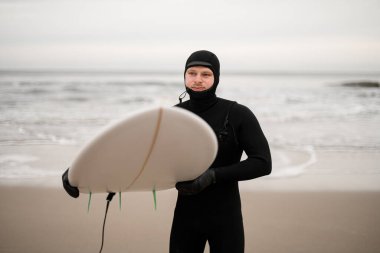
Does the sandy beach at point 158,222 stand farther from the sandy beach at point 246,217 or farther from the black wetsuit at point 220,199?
the black wetsuit at point 220,199

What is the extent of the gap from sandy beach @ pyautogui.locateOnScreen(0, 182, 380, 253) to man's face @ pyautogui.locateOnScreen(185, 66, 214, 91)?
94.3 inches

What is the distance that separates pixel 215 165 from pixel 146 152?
0.54 m

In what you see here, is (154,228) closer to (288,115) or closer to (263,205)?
(263,205)

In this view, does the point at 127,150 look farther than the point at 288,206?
No

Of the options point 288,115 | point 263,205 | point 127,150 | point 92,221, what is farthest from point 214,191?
point 288,115

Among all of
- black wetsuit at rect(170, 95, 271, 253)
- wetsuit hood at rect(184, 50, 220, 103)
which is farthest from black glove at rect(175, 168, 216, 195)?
wetsuit hood at rect(184, 50, 220, 103)

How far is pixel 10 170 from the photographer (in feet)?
19.9

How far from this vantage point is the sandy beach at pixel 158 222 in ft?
12.2

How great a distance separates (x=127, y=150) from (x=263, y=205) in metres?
3.82

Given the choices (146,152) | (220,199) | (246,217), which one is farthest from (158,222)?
(146,152)

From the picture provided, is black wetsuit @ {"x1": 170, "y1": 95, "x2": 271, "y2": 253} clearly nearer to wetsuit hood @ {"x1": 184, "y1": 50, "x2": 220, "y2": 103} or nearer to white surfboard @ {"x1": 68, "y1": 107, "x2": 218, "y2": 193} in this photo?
wetsuit hood @ {"x1": 184, "y1": 50, "x2": 220, "y2": 103}

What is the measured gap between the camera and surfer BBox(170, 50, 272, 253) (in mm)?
1768

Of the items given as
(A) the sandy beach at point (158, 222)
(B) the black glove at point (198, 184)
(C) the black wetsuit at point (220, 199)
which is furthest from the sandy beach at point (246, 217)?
(B) the black glove at point (198, 184)

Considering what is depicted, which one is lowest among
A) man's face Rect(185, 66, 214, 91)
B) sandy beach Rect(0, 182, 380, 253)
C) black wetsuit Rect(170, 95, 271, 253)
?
sandy beach Rect(0, 182, 380, 253)
